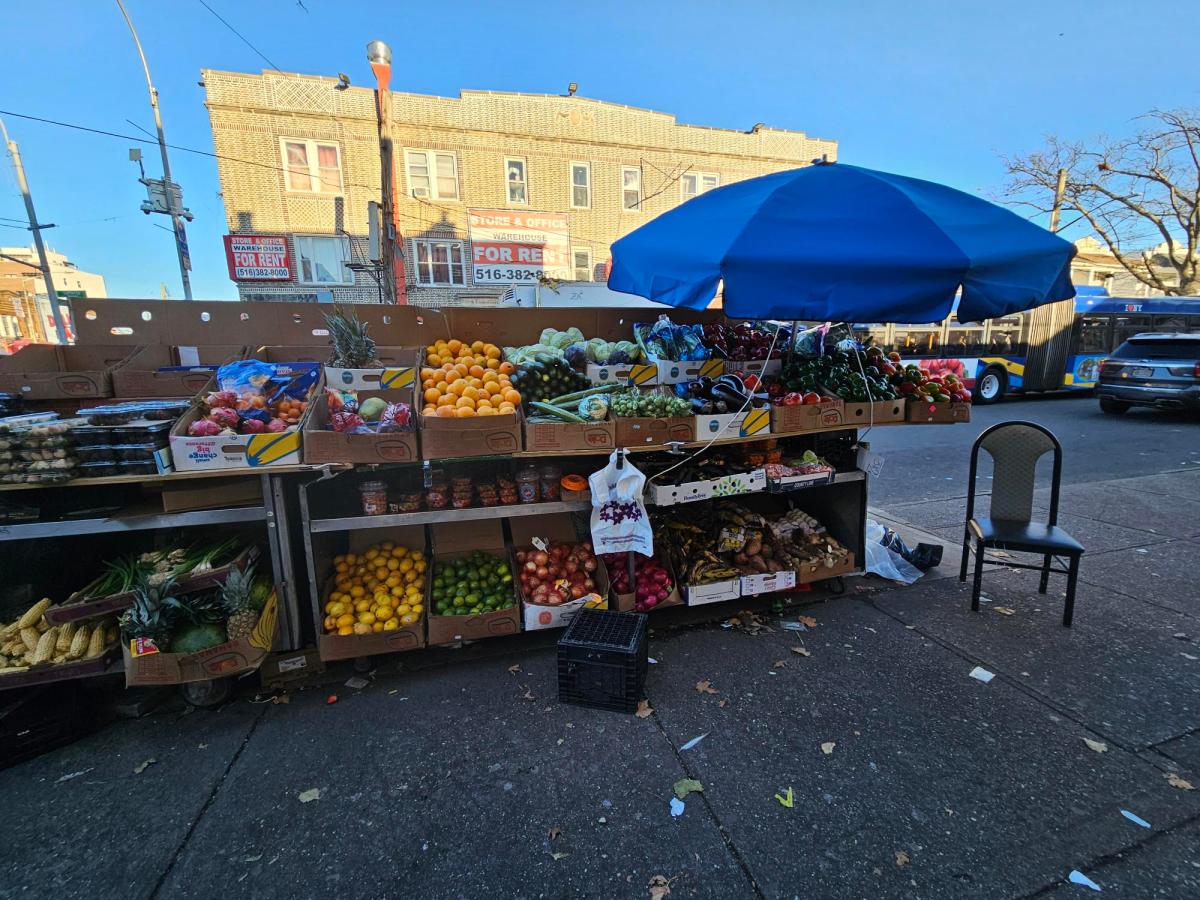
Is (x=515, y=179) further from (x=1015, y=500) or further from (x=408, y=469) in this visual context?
(x=1015, y=500)

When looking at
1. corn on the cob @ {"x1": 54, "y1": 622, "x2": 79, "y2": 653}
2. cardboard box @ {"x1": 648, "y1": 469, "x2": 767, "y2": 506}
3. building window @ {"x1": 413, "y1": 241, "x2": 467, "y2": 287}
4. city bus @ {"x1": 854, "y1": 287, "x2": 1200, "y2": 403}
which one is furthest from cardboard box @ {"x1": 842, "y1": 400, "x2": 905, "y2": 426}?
building window @ {"x1": 413, "y1": 241, "x2": 467, "y2": 287}

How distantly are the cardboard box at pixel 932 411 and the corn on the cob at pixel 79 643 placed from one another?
513 cm

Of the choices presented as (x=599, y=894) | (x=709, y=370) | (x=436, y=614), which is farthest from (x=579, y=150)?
(x=599, y=894)

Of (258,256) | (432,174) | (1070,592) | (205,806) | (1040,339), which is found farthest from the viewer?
(432,174)

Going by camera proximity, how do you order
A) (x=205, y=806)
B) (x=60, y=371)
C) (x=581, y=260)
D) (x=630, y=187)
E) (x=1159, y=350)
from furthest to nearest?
(x=630, y=187) < (x=581, y=260) < (x=1159, y=350) < (x=60, y=371) < (x=205, y=806)

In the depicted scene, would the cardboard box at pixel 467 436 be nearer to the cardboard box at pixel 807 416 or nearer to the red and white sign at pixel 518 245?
the cardboard box at pixel 807 416

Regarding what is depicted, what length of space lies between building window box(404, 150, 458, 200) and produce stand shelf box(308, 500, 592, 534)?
66.1ft

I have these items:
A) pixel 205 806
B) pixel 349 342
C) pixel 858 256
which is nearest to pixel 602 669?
pixel 205 806

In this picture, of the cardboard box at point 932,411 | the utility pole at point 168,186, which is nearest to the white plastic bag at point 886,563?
the cardboard box at point 932,411

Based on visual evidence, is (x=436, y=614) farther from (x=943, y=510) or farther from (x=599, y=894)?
(x=943, y=510)

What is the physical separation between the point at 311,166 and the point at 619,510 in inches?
845

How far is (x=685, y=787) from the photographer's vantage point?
2273 mm

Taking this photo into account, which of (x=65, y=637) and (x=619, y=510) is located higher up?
(x=619, y=510)

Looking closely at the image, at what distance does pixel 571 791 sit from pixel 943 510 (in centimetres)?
535
